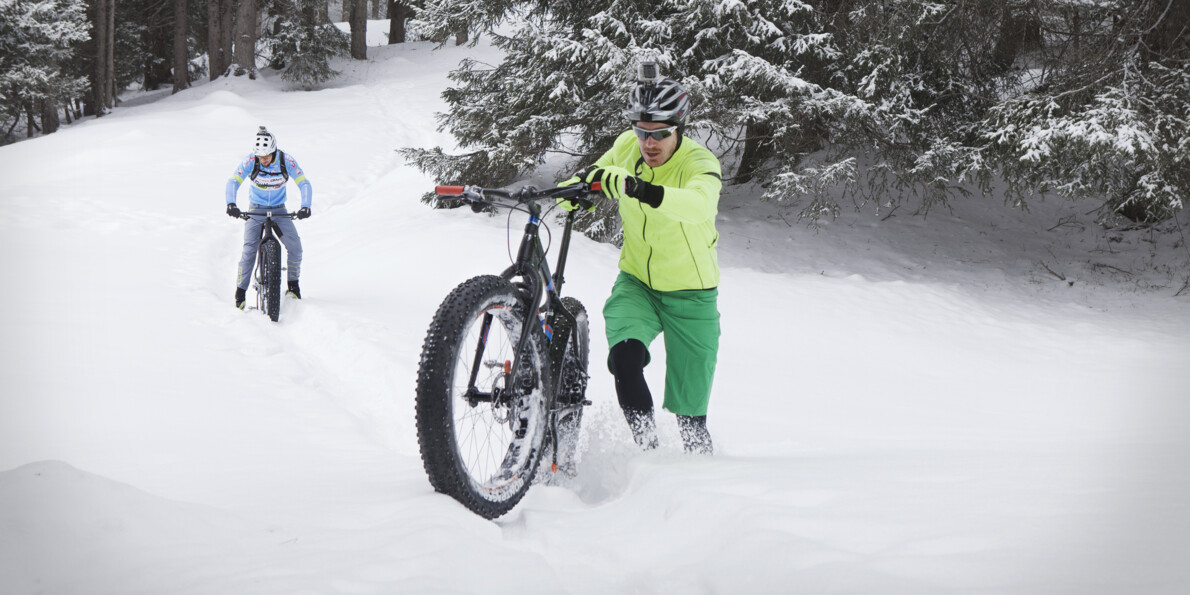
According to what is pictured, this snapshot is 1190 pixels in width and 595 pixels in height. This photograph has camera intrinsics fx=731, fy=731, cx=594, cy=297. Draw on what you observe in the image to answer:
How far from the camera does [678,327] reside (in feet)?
12.0

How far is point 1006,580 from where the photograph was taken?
200 cm

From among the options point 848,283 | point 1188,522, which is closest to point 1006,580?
point 1188,522

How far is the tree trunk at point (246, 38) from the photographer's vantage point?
82.5ft

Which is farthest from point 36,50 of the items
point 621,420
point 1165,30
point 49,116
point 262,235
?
point 1165,30

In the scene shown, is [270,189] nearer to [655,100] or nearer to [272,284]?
[272,284]

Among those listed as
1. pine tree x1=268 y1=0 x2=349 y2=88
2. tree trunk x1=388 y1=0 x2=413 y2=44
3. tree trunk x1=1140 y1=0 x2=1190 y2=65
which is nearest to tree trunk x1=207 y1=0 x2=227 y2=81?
pine tree x1=268 y1=0 x2=349 y2=88

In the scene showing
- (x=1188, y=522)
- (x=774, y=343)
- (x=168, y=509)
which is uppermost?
(x=1188, y=522)

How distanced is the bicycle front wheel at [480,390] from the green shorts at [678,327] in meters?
0.62

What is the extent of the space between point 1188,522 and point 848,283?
7.48 meters

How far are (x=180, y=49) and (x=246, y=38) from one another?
107 inches

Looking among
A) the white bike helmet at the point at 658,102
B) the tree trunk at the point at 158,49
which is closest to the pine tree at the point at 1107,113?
the white bike helmet at the point at 658,102

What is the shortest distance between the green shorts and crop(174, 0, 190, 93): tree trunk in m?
28.2

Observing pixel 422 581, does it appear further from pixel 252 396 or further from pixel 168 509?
pixel 252 396

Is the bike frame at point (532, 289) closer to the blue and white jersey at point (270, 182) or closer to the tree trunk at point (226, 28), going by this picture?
the blue and white jersey at point (270, 182)
